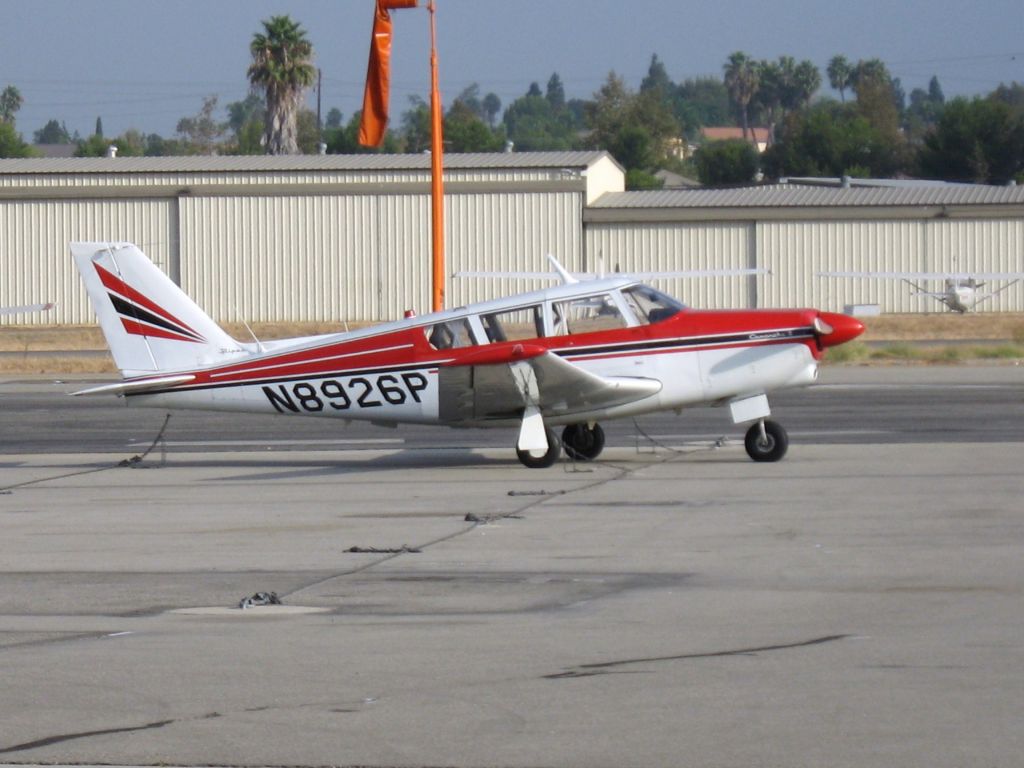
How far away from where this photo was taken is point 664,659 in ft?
23.5

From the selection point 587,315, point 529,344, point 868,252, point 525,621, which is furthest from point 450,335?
point 868,252

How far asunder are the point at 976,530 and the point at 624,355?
5.48 meters

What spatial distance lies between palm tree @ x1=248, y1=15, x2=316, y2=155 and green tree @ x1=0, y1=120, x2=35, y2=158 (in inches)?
1951

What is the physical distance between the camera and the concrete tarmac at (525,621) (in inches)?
233

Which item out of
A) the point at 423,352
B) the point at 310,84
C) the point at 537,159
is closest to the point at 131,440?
the point at 423,352

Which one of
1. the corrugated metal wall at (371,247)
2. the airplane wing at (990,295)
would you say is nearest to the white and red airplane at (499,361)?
the corrugated metal wall at (371,247)

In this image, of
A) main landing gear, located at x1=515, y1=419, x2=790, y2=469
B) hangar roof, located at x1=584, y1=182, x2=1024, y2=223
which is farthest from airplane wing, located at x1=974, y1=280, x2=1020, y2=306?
main landing gear, located at x1=515, y1=419, x2=790, y2=469

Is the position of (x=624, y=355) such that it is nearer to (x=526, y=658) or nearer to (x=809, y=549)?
(x=809, y=549)

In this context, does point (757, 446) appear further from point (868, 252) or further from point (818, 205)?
point (818, 205)

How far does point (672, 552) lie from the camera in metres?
10.4

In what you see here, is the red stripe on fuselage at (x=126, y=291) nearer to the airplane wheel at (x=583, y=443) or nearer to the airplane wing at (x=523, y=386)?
the airplane wing at (x=523, y=386)

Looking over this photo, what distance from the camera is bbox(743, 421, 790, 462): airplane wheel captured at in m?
15.7

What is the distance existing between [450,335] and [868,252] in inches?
1481

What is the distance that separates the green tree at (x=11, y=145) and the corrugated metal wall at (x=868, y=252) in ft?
274
